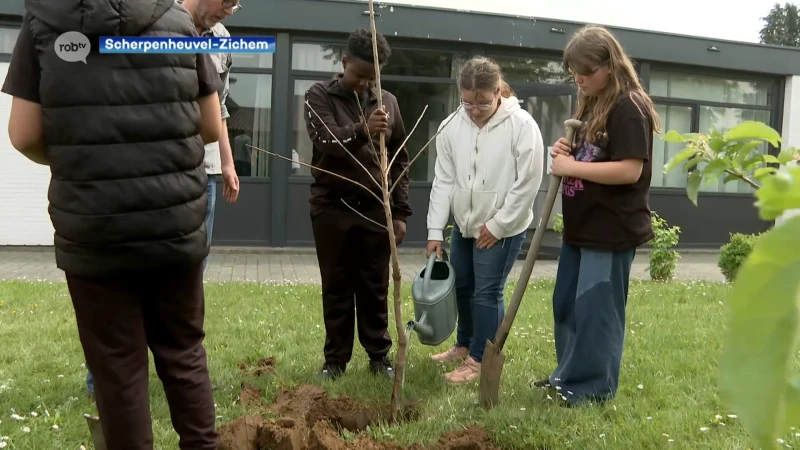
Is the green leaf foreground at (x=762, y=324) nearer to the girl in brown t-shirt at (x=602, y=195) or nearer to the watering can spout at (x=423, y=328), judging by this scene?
the girl in brown t-shirt at (x=602, y=195)

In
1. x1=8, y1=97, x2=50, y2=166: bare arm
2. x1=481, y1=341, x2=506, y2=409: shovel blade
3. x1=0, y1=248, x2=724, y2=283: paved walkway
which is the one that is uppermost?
x1=8, y1=97, x2=50, y2=166: bare arm

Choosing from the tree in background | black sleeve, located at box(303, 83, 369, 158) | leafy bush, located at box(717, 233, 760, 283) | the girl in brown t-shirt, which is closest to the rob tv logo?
black sleeve, located at box(303, 83, 369, 158)

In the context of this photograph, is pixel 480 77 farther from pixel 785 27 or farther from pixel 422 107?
pixel 785 27

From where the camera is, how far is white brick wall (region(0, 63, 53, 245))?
10117 mm

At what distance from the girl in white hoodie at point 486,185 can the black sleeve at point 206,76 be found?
168 centimetres

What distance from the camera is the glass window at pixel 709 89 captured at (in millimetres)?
12367

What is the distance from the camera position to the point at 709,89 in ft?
41.4

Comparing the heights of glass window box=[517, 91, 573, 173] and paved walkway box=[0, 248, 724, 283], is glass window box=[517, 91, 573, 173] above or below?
above

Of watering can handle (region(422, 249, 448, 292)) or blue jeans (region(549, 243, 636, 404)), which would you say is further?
watering can handle (region(422, 249, 448, 292))

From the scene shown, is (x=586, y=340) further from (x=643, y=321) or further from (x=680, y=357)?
(x=643, y=321)

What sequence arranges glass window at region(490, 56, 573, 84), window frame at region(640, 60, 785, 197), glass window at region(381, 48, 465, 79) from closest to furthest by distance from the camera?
glass window at region(381, 48, 465, 79) → glass window at region(490, 56, 573, 84) → window frame at region(640, 60, 785, 197)

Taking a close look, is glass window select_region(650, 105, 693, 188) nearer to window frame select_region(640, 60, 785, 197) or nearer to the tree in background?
window frame select_region(640, 60, 785, 197)

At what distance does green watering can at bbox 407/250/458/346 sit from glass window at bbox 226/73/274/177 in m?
6.96

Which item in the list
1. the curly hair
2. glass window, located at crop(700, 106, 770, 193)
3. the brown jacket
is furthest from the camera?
glass window, located at crop(700, 106, 770, 193)
